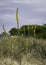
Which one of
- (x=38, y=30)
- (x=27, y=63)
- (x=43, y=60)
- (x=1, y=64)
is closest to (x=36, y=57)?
(x=43, y=60)

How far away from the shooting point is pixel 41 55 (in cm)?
1349

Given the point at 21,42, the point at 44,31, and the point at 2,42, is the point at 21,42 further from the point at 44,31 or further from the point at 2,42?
the point at 44,31

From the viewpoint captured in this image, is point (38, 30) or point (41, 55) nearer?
point (41, 55)

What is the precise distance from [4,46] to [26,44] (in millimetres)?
1159

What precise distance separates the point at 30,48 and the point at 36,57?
0.79 m

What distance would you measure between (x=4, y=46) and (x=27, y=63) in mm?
1414

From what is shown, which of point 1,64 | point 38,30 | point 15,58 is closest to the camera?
point 1,64

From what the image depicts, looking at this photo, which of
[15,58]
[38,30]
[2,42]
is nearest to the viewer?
[15,58]

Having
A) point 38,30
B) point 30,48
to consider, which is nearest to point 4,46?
point 30,48

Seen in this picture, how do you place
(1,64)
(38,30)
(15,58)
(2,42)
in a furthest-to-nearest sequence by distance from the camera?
(38,30) < (2,42) < (15,58) < (1,64)

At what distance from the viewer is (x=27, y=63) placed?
12.1m

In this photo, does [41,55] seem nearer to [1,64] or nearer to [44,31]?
[1,64]

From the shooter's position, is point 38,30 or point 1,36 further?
point 38,30

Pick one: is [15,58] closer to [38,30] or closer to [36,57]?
[36,57]
